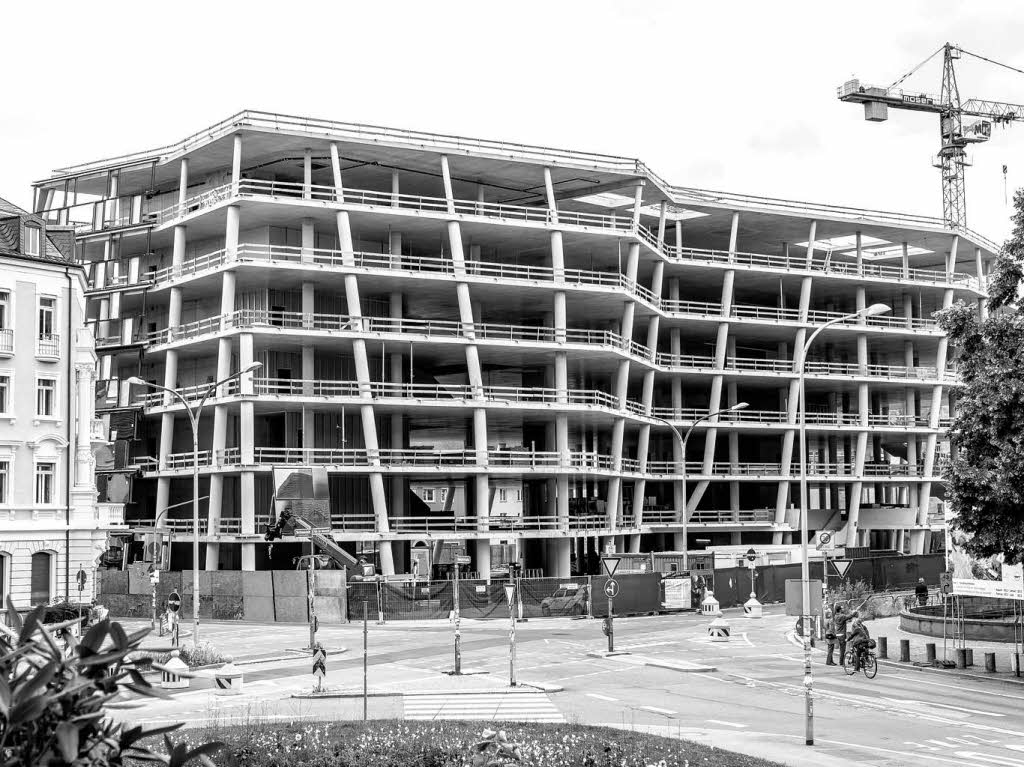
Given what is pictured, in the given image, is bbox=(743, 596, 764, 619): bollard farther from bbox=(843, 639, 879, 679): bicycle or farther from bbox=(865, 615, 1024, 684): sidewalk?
bbox=(843, 639, 879, 679): bicycle

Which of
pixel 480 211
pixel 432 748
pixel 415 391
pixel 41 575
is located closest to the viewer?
pixel 432 748

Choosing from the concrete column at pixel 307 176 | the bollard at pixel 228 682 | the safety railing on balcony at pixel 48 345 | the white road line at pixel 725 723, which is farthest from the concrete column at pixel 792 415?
the white road line at pixel 725 723

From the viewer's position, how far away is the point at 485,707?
26.5 meters

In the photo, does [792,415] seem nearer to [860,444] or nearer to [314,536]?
[860,444]

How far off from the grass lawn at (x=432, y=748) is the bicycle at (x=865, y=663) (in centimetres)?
1409

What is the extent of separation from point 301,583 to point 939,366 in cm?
5630

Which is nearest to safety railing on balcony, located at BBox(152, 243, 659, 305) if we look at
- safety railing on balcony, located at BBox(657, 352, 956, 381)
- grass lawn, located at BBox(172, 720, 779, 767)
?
safety railing on balcony, located at BBox(657, 352, 956, 381)

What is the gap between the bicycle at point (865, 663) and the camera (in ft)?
104

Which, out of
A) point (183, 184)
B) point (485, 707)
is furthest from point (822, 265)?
point (485, 707)

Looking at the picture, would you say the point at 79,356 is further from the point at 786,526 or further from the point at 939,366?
→ the point at 939,366

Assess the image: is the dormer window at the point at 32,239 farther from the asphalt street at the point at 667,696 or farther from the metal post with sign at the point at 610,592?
the metal post with sign at the point at 610,592

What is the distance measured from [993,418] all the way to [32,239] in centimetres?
4144

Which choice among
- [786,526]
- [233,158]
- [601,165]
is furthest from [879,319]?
[233,158]

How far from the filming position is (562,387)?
67.3m
